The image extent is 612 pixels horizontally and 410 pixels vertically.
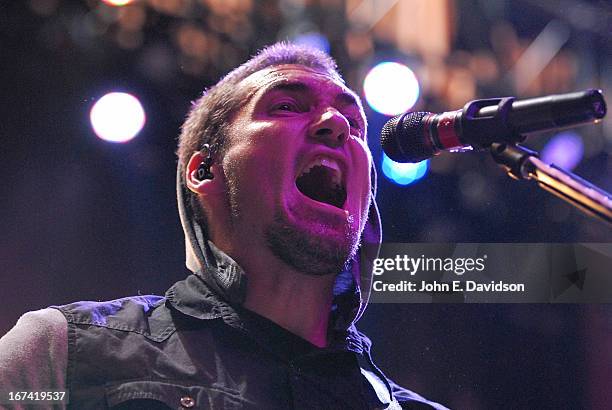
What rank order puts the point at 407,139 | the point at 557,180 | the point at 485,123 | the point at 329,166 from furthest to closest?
the point at 329,166 → the point at 407,139 → the point at 485,123 → the point at 557,180

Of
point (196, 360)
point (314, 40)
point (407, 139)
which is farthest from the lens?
point (314, 40)

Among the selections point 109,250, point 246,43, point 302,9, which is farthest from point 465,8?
point 109,250

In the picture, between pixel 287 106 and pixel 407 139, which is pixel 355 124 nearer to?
pixel 287 106

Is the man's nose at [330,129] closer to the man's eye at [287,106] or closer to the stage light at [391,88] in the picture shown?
the man's eye at [287,106]

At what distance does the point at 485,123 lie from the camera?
125 cm

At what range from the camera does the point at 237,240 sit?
191 cm

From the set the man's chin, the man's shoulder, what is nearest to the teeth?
the man's chin

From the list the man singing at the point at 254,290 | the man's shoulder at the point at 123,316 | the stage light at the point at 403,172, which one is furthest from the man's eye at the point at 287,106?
the stage light at the point at 403,172

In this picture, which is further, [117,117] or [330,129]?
[117,117]

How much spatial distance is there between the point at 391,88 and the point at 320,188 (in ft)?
2.69

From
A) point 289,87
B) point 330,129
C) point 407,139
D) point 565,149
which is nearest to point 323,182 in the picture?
point 330,129

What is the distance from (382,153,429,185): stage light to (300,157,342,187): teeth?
2.27 feet

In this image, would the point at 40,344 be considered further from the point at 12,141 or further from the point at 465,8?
the point at 465,8

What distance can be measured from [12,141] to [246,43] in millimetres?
859
